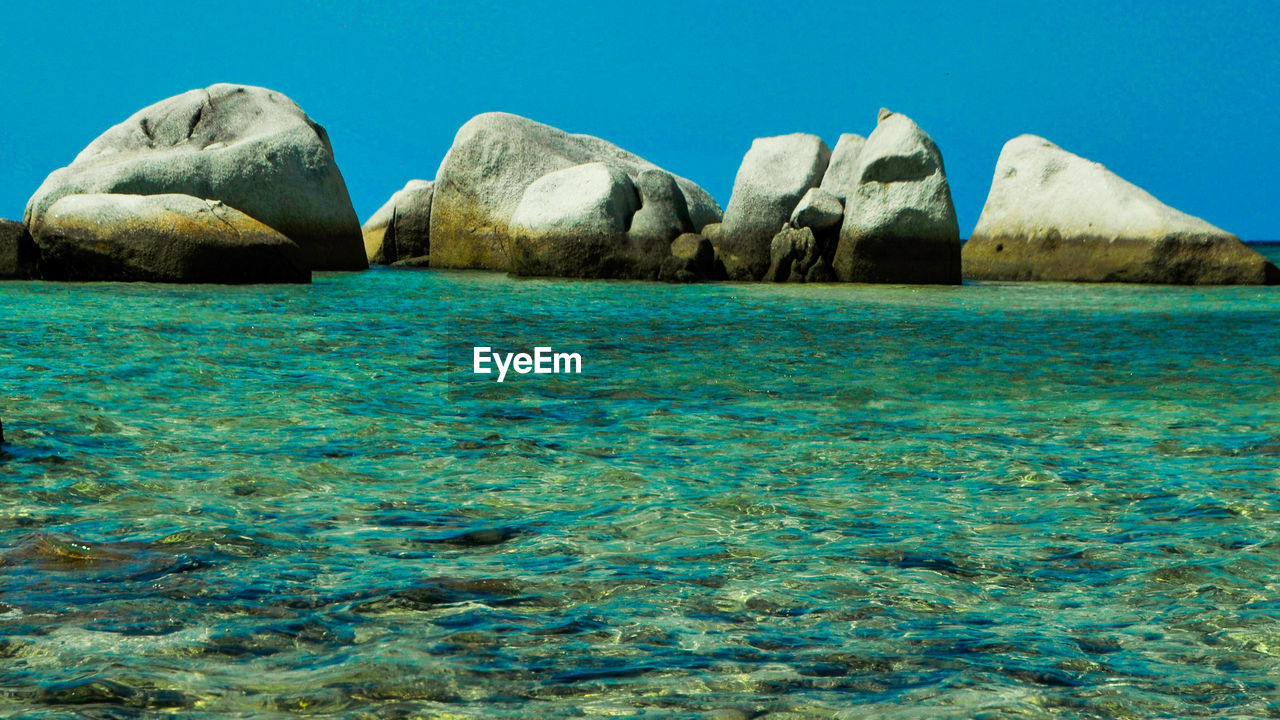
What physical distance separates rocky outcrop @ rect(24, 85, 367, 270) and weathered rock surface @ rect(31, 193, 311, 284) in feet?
11.8

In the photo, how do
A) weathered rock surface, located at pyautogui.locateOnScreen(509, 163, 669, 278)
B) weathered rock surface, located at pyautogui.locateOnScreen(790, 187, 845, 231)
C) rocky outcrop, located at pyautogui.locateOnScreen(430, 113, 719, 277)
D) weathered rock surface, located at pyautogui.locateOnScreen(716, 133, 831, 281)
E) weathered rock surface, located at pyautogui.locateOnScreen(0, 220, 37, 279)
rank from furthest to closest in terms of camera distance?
rocky outcrop, located at pyautogui.locateOnScreen(430, 113, 719, 277)
weathered rock surface, located at pyautogui.locateOnScreen(716, 133, 831, 281)
weathered rock surface, located at pyautogui.locateOnScreen(509, 163, 669, 278)
weathered rock surface, located at pyautogui.locateOnScreen(790, 187, 845, 231)
weathered rock surface, located at pyautogui.locateOnScreen(0, 220, 37, 279)

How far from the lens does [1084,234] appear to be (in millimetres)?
20656

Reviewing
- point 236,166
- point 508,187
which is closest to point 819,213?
point 508,187

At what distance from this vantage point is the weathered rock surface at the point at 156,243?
625 inches

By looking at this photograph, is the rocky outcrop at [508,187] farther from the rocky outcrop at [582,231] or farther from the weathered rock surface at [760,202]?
the weathered rock surface at [760,202]

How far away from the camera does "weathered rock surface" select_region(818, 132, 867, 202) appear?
20.3 m

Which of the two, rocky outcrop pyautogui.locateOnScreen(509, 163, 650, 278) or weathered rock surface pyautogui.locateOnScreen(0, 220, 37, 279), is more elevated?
rocky outcrop pyautogui.locateOnScreen(509, 163, 650, 278)

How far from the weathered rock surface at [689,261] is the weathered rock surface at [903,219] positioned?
2105 mm

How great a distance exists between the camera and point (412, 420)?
5906 mm

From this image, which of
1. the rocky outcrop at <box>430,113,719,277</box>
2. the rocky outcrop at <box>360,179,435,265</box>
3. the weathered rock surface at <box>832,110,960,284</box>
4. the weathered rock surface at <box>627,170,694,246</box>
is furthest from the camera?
the rocky outcrop at <box>360,179,435,265</box>

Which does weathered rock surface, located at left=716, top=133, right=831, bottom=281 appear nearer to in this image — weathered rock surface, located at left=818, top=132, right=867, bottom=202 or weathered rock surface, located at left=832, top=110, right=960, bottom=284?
weathered rock surface, located at left=818, top=132, right=867, bottom=202

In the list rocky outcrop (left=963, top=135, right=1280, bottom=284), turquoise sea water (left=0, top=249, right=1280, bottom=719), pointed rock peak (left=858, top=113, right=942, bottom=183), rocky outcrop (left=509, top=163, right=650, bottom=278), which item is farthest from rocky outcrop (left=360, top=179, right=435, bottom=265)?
turquoise sea water (left=0, top=249, right=1280, bottom=719)

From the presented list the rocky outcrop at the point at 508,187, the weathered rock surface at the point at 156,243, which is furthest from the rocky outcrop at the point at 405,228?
the weathered rock surface at the point at 156,243

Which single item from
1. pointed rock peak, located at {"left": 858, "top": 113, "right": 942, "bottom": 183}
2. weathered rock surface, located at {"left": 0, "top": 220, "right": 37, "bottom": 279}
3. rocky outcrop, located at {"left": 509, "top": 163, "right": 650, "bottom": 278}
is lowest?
weathered rock surface, located at {"left": 0, "top": 220, "right": 37, "bottom": 279}
